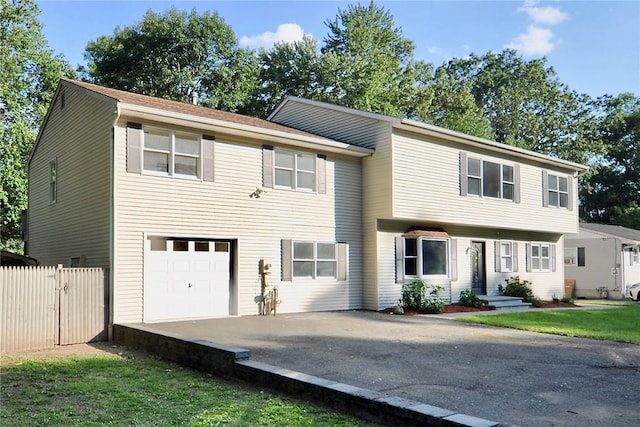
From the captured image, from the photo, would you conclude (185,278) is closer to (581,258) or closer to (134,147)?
(134,147)

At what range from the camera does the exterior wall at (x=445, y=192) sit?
16516 mm

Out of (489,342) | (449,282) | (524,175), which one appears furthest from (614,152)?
(489,342)

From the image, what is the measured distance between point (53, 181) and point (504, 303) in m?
15.2

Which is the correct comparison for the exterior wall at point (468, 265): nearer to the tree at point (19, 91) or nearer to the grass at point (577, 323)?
the grass at point (577, 323)

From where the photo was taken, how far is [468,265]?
19516 millimetres

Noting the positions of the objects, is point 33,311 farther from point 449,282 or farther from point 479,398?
point 449,282

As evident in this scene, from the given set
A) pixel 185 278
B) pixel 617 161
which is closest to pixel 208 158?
pixel 185 278

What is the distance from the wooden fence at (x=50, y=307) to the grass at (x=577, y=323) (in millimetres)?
9055

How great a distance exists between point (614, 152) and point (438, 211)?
36.5m

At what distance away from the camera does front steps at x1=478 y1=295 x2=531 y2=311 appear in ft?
61.1

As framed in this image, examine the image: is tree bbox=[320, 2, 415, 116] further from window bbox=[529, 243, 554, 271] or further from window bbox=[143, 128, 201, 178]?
window bbox=[143, 128, 201, 178]

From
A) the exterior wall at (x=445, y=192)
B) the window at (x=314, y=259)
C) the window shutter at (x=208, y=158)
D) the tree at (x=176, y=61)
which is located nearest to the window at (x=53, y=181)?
the window shutter at (x=208, y=158)

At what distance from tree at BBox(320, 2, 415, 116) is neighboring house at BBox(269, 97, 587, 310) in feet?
46.6

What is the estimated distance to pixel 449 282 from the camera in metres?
18.4
